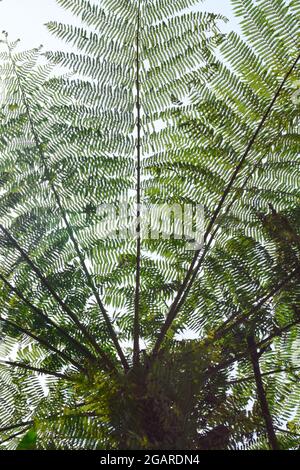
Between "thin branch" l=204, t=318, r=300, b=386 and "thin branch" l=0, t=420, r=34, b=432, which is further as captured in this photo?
"thin branch" l=0, t=420, r=34, b=432

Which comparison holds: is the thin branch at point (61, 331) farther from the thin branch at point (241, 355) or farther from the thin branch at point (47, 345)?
the thin branch at point (241, 355)

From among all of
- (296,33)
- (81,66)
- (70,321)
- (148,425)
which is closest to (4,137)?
(81,66)

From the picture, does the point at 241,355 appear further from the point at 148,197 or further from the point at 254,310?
the point at 148,197

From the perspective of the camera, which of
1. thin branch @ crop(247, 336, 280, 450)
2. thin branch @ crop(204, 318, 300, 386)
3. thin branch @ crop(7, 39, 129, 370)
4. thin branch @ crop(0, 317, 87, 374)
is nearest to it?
thin branch @ crop(247, 336, 280, 450)

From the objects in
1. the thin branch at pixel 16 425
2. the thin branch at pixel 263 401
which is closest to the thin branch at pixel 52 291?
the thin branch at pixel 16 425

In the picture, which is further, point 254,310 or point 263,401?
point 254,310

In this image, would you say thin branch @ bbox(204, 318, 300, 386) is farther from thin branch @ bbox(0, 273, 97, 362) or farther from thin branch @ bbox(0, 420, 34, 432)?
thin branch @ bbox(0, 420, 34, 432)

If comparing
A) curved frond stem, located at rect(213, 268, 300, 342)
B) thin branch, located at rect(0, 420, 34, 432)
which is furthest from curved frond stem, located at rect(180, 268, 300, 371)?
thin branch, located at rect(0, 420, 34, 432)

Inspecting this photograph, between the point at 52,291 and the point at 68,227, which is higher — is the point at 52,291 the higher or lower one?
the lower one

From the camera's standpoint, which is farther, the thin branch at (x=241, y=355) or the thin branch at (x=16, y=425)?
the thin branch at (x=16, y=425)

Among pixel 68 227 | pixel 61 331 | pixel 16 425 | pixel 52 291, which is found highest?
pixel 68 227

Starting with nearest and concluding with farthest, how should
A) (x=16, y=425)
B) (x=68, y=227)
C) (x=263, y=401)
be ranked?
(x=263, y=401)
(x=16, y=425)
(x=68, y=227)

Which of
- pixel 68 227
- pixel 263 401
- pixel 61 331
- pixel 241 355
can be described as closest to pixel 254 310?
pixel 241 355

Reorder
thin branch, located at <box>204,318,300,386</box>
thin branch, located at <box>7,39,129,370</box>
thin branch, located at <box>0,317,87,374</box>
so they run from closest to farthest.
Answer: thin branch, located at <box>204,318,300,386</box> → thin branch, located at <box>0,317,87,374</box> → thin branch, located at <box>7,39,129,370</box>
